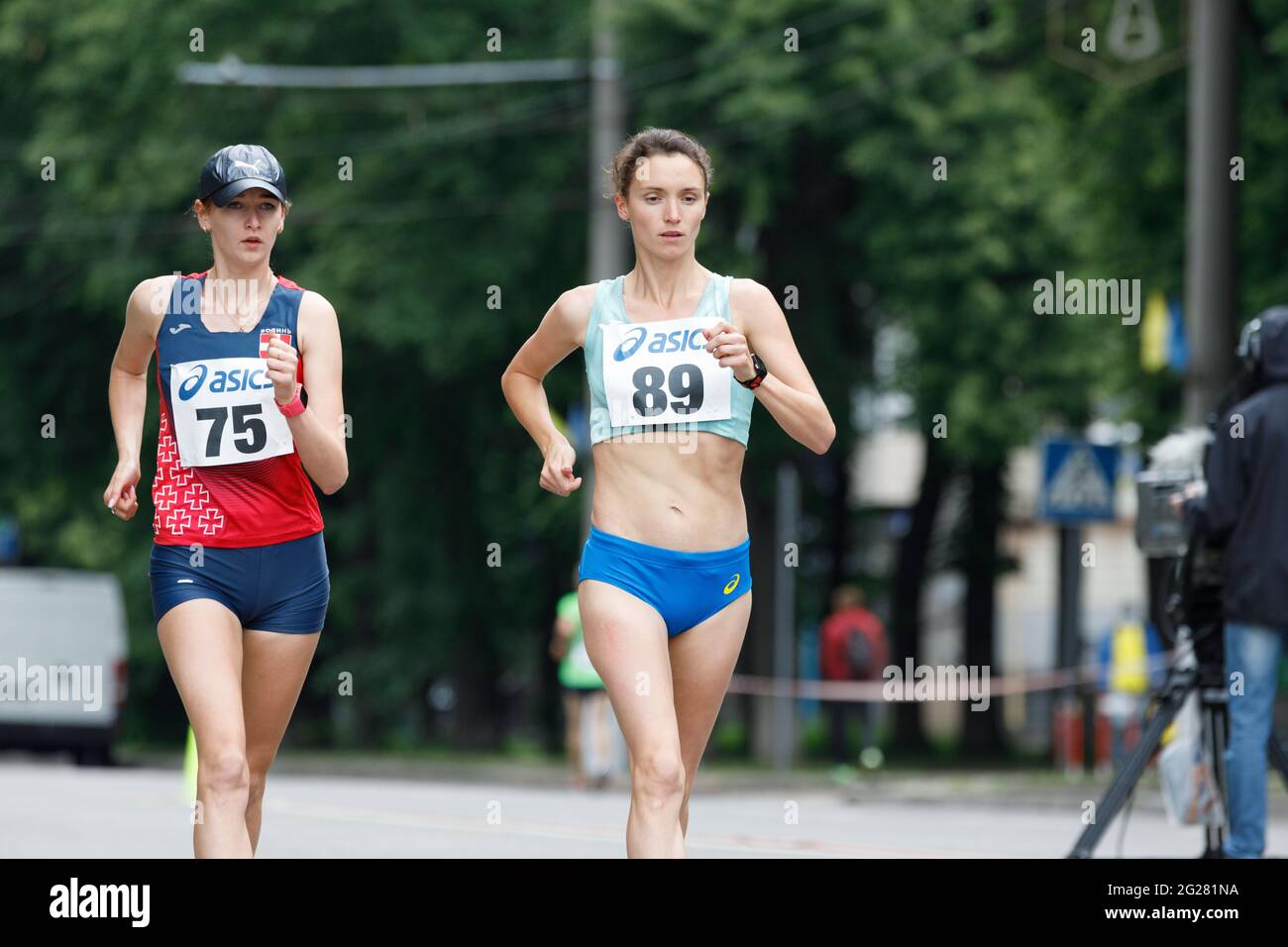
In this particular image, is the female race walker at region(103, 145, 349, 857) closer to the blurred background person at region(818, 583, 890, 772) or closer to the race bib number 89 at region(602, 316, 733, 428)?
the race bib number 89 at region(602, 316, 733, 428)

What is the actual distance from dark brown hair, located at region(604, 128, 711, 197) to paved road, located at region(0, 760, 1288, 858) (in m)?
5.85

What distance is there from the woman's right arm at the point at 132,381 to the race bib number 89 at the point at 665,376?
1.17 m

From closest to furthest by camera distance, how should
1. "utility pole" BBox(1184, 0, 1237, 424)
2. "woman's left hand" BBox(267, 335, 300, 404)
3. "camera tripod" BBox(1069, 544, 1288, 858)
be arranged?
"woman's left hand" BBox(267, 335, 300, 404) → "camera tripod" BBox(1069, 544, 1288, 858) → "utility pole" BBox(1184, 0, 1237, 424)

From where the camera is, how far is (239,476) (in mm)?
6520

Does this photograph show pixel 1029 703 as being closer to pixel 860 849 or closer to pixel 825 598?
pixel 825 598

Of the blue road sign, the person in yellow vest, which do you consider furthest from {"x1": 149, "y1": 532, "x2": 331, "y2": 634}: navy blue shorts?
the person in yellow vest

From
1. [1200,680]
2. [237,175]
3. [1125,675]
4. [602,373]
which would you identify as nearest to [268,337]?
[237,175]

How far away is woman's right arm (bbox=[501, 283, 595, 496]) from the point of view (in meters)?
6.79

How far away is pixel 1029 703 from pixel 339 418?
50.8 metres

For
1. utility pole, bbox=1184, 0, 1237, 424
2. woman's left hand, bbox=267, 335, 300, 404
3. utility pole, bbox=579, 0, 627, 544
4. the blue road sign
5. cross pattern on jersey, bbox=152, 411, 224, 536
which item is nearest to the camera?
woman's left hand, bbox=267, 335, 300, 404

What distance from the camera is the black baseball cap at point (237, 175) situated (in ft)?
20.9

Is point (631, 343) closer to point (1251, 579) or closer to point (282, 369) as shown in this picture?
point (282, 369)

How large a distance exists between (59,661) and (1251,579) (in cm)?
2021

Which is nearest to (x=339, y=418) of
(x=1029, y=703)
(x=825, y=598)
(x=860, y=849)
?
(x=860, y=849)
